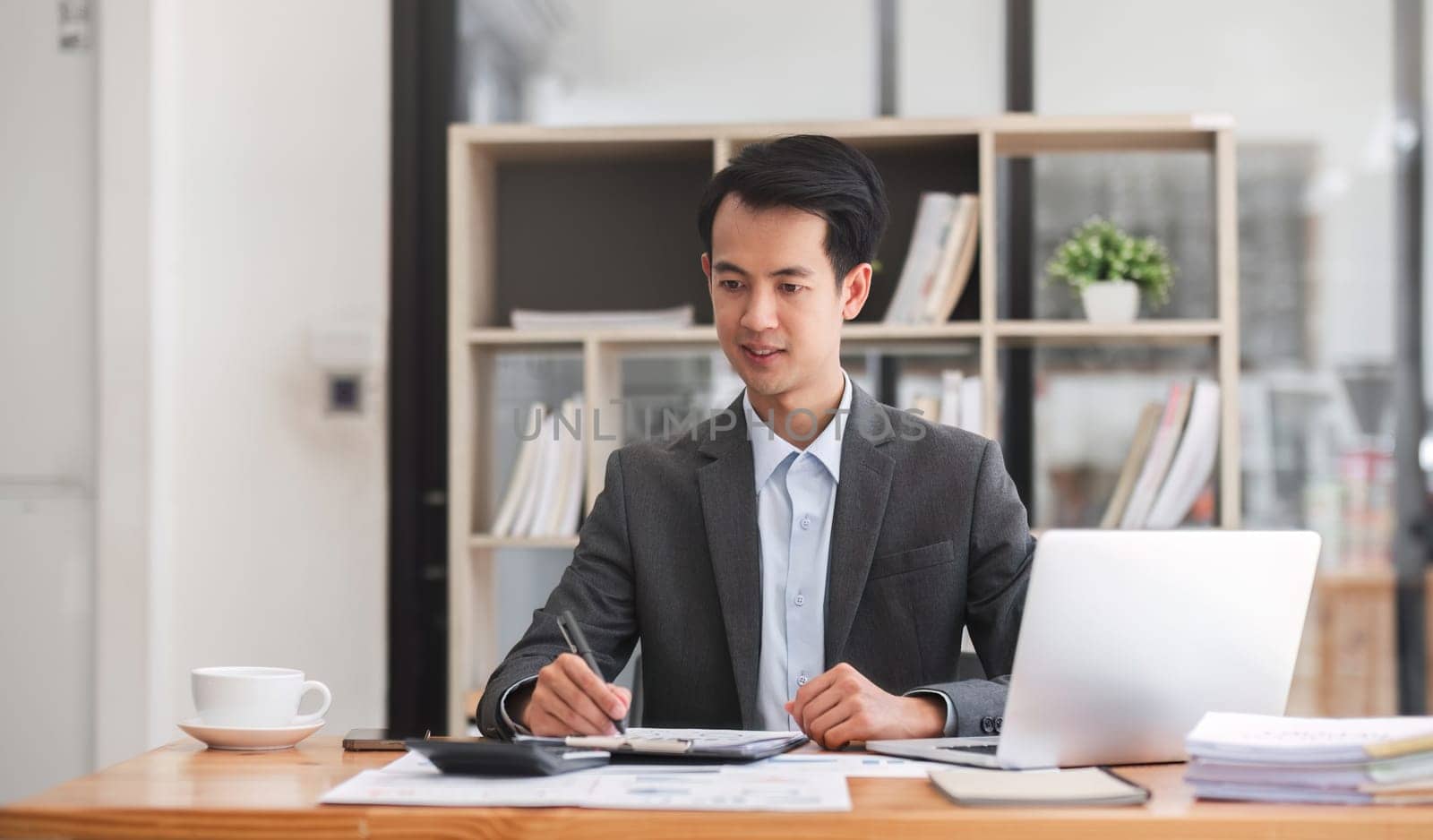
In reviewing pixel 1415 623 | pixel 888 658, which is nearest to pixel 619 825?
pixel 888 658

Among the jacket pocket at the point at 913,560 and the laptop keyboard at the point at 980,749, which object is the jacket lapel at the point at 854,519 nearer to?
the jacket pocket at the point at 913,560

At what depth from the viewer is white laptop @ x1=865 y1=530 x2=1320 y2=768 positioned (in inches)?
50.2

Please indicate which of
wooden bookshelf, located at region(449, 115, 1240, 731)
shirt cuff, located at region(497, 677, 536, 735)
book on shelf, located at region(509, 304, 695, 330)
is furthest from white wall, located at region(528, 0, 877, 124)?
shirt cuff, located at region(497, 677, 536, 735)

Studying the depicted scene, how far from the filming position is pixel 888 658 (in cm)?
185

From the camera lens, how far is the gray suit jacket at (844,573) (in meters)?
1.83

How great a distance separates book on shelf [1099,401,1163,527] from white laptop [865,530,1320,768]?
150cm

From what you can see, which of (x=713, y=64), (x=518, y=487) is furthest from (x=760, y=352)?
(x=713, y=64)

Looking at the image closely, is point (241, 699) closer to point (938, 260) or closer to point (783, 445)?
point (783, 445)

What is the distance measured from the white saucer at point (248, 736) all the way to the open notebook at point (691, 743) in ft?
0.79

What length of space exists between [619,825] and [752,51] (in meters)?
2.58

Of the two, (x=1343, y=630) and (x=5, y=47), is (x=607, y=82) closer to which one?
(x=5, y=47)

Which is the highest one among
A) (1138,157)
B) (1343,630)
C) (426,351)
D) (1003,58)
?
(1003,58)

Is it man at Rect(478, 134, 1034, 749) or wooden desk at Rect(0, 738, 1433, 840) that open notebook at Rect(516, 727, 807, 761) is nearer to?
wooden desk at Rect(0, 738, 1433, 840)

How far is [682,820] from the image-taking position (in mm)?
1101
